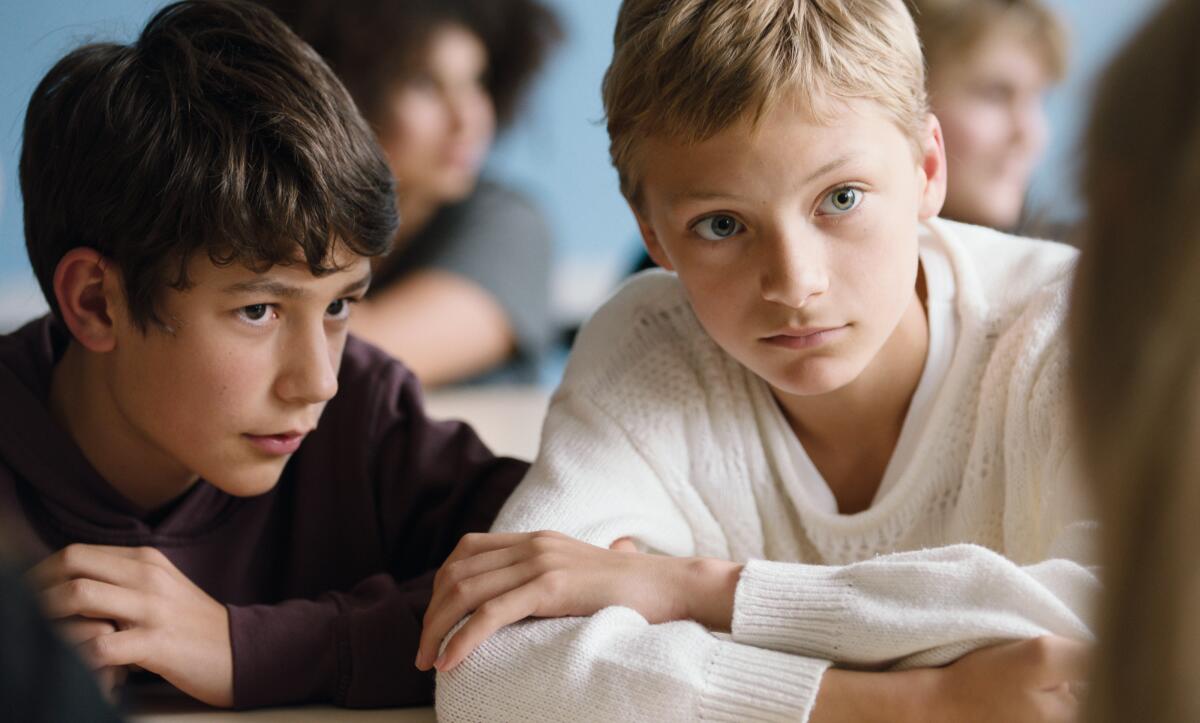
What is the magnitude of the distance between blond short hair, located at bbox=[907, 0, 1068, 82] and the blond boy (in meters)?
0.93

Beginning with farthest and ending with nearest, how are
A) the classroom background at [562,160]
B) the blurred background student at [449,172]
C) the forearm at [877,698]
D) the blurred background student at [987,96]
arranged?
the classroom background at [562,160]
the blurred background student at [449,172]
the blurred background student at [987,96]
the forearm at [877,698]

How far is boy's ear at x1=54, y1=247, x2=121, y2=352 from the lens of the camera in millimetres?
1047

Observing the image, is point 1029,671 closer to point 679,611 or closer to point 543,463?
point 679,611

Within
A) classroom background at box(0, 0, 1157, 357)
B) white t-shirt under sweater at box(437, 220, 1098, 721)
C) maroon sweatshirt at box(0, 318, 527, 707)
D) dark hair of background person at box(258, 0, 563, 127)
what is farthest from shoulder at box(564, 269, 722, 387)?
dark hair of background person at box(258, 0, 563, 127)

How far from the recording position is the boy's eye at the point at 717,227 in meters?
0.97

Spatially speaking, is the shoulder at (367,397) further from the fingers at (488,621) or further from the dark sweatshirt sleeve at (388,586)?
the fingers at (488,621)

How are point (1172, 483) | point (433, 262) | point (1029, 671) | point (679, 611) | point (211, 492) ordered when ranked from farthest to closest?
→ point (433, 262) < point (211, 492) < point (679, 611) < point (1029, 671) < point (1172, 483)

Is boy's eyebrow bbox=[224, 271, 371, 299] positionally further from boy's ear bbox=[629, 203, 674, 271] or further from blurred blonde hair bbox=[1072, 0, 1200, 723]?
blurred blonde hair bbox=[1072, 0, 1200, 723]

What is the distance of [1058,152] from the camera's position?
541 millimetres

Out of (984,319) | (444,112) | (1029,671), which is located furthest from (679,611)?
(444,112)

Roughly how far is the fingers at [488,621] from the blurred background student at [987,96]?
124 centimetres

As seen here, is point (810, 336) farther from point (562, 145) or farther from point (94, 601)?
point (562, 145)

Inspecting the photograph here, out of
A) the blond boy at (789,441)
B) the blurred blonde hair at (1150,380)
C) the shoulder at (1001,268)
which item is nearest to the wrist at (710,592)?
the blond boy at (789,441)

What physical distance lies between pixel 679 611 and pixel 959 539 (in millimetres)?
253
